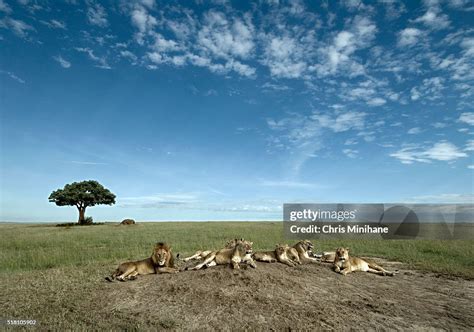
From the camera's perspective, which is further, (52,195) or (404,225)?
(52,195)

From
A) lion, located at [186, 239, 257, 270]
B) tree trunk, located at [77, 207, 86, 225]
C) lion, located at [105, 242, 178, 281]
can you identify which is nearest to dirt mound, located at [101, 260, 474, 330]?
lion, located at [105, 242, 178, 281]

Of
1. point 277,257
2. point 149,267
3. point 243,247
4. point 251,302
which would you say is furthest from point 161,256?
point 277,257

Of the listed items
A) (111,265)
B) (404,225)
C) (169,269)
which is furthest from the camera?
(404,225)

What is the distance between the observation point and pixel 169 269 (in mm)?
10000

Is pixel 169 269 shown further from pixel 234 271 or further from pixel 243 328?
pixel 243 328

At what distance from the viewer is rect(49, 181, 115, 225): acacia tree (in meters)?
52.6

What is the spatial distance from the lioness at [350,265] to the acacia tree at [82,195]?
5173cm

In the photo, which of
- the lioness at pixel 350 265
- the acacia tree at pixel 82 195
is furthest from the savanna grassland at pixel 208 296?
the acacia tree at pixel 82 195

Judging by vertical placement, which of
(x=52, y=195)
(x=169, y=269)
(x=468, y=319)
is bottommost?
(x=468, y=319)

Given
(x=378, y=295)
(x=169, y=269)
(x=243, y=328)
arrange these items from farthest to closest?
(x=169, y=269) → (x=378, y=295) → (x=243, y=328)

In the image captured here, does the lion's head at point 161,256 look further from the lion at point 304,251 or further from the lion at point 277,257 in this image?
the lion at point 304,251

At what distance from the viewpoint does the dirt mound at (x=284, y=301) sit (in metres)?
6.81

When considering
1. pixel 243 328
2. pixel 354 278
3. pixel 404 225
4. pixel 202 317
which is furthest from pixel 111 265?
pixel 404 225

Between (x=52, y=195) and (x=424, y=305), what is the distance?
2283 inches
